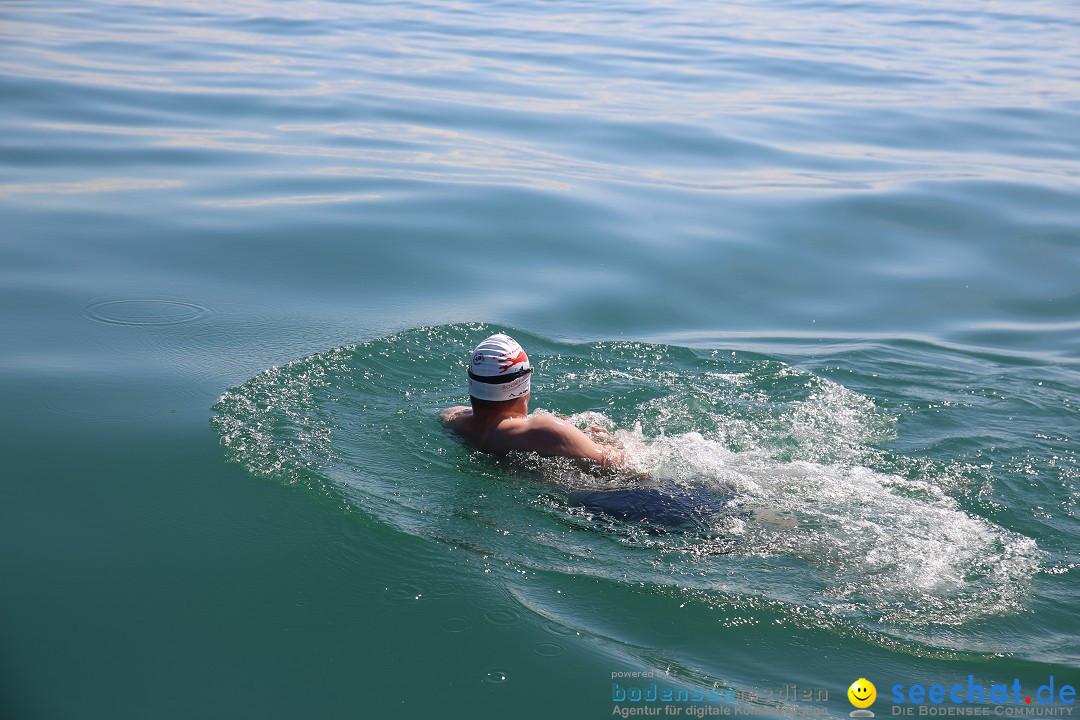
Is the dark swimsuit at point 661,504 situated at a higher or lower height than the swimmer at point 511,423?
lower

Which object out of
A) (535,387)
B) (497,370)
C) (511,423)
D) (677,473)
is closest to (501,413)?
(511,423)

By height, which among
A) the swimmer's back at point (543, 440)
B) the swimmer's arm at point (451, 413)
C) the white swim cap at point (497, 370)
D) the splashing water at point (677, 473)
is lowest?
the splashing water at point (677, 473)

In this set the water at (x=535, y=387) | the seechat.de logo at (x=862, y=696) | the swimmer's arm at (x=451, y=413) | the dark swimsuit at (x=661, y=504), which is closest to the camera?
the seechat.de logo at (x=862, y=696)

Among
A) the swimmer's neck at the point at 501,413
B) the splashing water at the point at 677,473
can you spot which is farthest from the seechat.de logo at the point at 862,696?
the swimmer's neck at the point at 501,413

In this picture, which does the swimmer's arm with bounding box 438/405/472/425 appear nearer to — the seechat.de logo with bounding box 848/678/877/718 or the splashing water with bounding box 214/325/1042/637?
the splashing water with bounding box 214/325/1042/637

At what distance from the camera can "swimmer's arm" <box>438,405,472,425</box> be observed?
270 inches

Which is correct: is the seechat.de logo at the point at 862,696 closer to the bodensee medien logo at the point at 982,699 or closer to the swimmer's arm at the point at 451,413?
the bodensee medien logo at the point at 982,699

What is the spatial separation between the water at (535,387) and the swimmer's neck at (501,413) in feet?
1.07

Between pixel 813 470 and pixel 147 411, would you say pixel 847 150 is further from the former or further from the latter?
pixel 147 411

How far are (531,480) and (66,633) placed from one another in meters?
2.69

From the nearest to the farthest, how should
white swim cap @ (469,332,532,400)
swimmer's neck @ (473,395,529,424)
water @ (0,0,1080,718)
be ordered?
water @ (0,0,1080,718), white swim cap @ (469,332,532,400), swimmer's neck @ (473,395,529,424)

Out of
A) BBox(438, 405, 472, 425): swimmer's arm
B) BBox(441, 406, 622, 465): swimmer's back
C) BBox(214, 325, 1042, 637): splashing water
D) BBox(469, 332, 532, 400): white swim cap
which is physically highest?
BBox(469, 332, 532, 400): white swim cap

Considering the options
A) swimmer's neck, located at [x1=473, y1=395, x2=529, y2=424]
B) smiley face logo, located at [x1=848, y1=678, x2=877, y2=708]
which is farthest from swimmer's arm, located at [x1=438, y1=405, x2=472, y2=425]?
smiley face logo, located at [x1=848, y1=678, x2=877, y2=708]

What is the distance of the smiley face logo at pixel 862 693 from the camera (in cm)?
425
